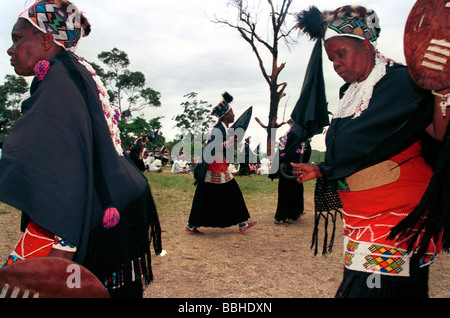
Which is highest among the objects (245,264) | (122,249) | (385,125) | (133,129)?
(133,129)

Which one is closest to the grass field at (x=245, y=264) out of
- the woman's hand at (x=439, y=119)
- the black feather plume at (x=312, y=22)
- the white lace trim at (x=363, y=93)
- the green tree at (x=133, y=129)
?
the white lace trim at (x=363, y=93)

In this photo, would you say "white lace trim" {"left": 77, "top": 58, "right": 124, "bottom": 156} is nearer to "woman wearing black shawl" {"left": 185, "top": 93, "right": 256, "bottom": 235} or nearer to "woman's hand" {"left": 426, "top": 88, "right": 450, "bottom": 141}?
"woman's hand" {"left": 426, "top": 88, "right": 450, "bottom": 141}

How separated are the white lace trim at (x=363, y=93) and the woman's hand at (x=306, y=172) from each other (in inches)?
14.2

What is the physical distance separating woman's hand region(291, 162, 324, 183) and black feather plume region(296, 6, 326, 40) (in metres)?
0.97

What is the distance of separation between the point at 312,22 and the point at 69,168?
6.25 ft

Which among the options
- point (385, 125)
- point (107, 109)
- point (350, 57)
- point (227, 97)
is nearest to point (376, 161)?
point (385, 125)

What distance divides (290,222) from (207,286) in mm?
3884

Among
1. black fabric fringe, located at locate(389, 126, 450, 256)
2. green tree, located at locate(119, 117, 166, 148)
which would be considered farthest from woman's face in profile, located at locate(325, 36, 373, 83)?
green tree, located at locate(119, 117, 166, 148)

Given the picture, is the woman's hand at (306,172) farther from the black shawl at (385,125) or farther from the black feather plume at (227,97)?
the black feather plume at (227,97)

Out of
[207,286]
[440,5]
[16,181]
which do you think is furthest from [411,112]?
[207,286]

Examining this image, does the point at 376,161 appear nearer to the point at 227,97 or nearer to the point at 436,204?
the point at 436,204

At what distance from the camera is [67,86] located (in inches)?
55.9

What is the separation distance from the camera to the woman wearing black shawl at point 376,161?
1.55 metres

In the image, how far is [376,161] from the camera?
5.37 feet
